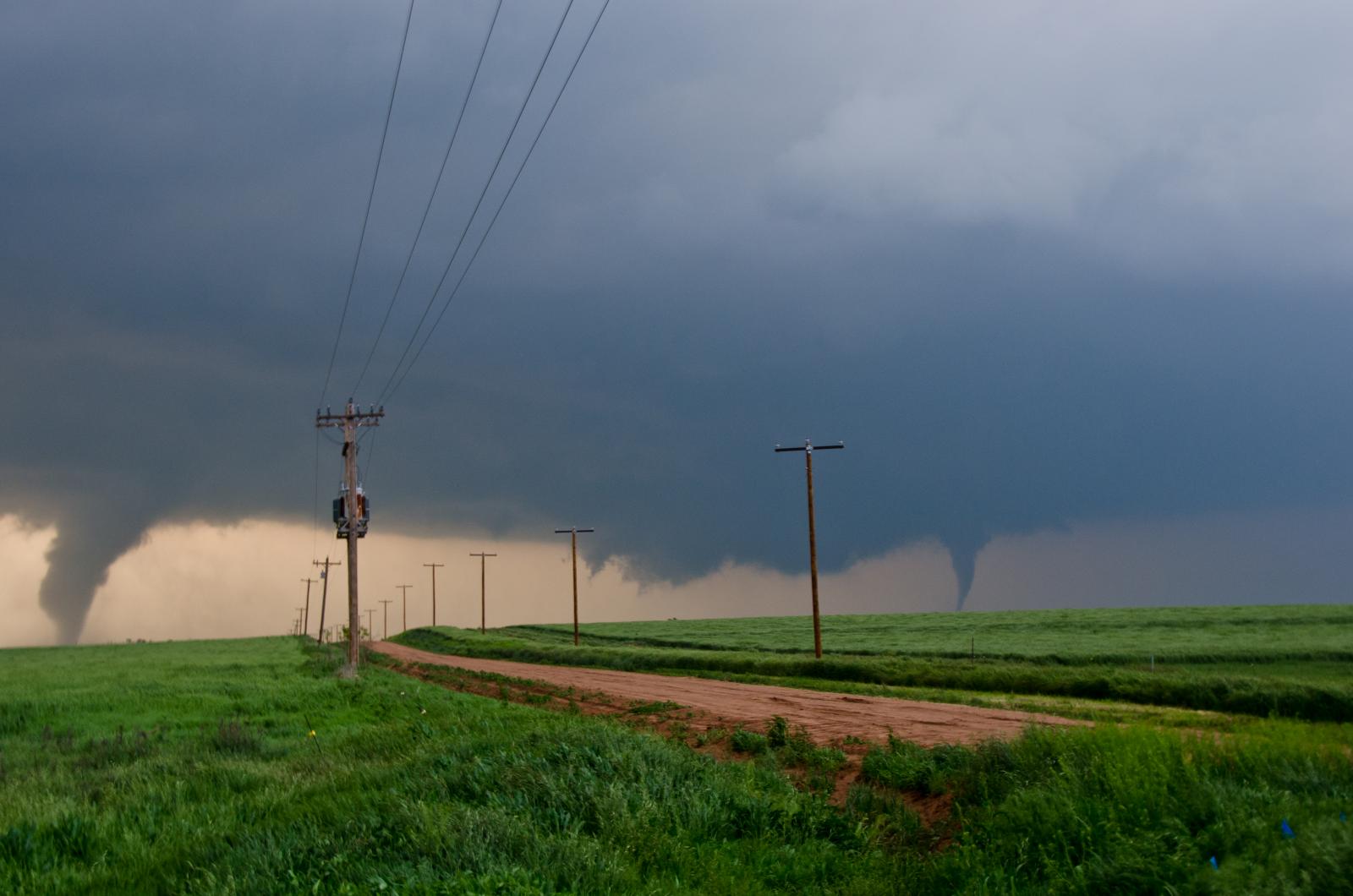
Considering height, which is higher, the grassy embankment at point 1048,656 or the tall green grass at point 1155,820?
the tall green grass at point 1155,820

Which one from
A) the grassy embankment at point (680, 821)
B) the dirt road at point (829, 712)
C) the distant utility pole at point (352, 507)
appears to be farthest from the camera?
the distant utility pole at point (352, 507)

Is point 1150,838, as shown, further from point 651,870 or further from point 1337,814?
point 651,870

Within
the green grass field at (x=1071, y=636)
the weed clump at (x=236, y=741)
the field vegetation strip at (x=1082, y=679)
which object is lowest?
the green grass field at (x=1071, y=636)

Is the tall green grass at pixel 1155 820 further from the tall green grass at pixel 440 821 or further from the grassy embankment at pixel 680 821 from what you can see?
the tall green grass at pixel 440 821

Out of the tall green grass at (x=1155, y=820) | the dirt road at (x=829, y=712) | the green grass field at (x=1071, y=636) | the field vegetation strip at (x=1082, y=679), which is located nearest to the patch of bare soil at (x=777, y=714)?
the dirt road at (x=829, y=712)

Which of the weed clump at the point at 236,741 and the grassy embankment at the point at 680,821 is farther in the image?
the weed clump at the point at 236,741

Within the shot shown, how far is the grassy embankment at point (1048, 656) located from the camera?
2716 cm

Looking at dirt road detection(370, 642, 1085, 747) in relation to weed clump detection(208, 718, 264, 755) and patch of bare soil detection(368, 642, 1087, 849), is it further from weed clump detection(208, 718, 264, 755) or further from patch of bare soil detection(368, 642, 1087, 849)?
weed clump detection(208, 718, 264, 755)

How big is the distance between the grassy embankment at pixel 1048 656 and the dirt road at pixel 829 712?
2019 millimetres

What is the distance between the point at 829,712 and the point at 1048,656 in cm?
3161

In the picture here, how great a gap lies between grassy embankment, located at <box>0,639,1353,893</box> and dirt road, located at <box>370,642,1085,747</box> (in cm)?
222

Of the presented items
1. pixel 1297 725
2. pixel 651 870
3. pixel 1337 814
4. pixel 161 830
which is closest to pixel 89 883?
pixel 161 830

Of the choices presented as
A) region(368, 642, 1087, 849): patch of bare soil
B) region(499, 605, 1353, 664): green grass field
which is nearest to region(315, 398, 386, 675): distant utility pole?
region(368, 642, 1087, 849): patch of bare soil

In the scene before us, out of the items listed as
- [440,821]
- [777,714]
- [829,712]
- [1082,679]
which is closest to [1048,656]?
[1082,679]
